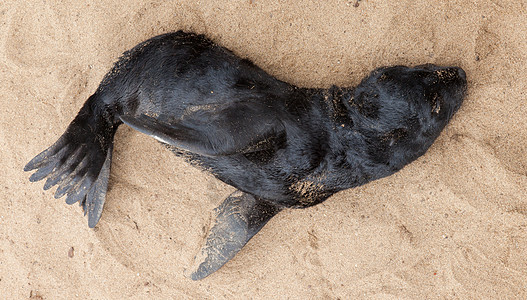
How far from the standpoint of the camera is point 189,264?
4.19 metres

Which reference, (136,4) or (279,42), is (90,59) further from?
(279,42)

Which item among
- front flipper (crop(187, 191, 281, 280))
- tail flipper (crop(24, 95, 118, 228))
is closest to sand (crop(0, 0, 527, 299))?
front flipper (crop(187, 191, 281, 280))

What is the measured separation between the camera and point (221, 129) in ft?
8.02

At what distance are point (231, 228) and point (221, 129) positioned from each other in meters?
1.76

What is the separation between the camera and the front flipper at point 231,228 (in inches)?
151

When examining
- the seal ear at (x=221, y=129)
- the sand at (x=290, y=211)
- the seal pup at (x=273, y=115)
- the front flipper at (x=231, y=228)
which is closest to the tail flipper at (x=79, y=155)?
the seal pup at (x=273, y=115)

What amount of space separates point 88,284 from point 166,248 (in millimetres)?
1029

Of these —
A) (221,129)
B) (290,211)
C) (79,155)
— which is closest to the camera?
(221,129)

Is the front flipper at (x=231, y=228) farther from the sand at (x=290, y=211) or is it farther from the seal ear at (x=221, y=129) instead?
the seal ear at (x=221, y=129)

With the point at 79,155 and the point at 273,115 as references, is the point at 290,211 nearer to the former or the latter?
the point at 273,115

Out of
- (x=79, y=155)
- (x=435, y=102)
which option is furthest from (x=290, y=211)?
(x=79, y=155)

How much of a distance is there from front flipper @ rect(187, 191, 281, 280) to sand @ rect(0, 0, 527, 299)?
177 mm

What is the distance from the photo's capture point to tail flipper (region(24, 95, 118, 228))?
11.1 feet

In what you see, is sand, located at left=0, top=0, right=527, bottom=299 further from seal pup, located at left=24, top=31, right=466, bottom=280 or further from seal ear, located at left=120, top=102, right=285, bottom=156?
seal ear, located at left=120, top=102, right=285, bottom=156
